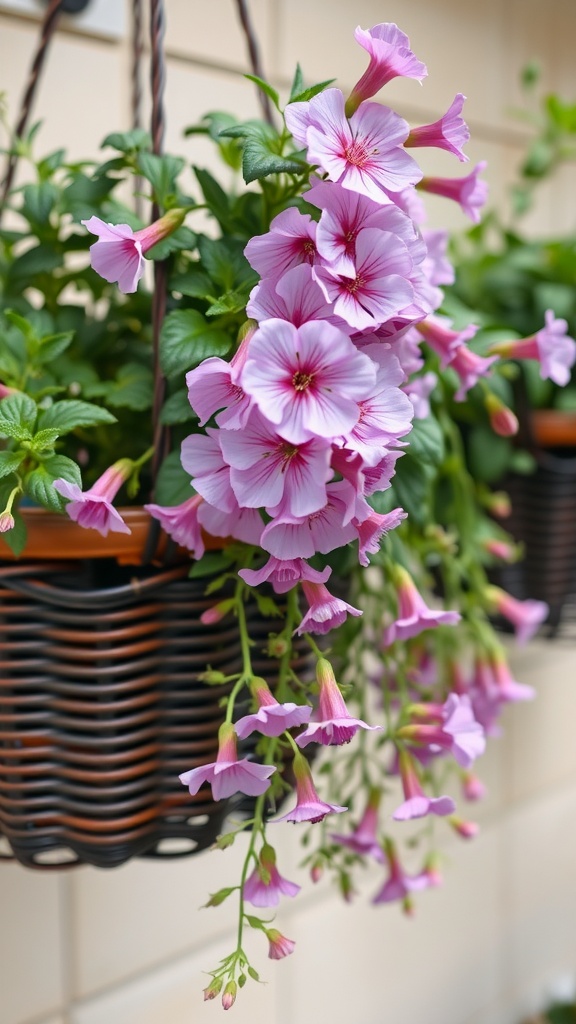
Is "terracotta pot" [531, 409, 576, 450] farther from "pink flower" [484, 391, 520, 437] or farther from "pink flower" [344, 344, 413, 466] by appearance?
"pink flower" [344, 344, 413, 466]

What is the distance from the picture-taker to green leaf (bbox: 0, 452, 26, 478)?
366 mm

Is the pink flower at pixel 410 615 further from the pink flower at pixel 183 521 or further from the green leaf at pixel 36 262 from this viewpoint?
the green leaf at pixel 36 262

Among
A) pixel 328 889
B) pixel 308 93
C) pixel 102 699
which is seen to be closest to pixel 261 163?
pixel 308 93

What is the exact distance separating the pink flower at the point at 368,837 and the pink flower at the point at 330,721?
22 centimetres

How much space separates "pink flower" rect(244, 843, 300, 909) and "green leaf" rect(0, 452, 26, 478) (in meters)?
0.19

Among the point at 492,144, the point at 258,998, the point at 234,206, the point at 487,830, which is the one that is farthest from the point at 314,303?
the point at 487,830

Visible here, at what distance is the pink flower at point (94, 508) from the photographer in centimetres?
35

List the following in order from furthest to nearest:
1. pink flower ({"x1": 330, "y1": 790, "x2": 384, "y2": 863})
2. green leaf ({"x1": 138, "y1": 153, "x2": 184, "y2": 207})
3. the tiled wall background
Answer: the tiled wall background
pink flower ({"x1": 330, "y1": 790, "x2": 384, "y2": 863})
green leaf ({"x1": 138, "y1": 153, "x2": 184, "y2": 207})

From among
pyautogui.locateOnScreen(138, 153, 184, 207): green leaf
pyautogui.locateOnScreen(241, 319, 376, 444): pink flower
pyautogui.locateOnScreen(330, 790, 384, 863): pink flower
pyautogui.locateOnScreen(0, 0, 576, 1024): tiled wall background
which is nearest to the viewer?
pyautogui.locateOnScreen(241, 319, 376, 444): pink flower

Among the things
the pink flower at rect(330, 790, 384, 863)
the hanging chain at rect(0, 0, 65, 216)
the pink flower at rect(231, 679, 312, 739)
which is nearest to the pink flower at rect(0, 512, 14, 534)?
the pink flower at rect(231, 679, 312, 739)

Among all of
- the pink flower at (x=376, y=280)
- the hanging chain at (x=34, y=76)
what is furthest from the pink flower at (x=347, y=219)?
the hanging chain at (x=34, y=76)

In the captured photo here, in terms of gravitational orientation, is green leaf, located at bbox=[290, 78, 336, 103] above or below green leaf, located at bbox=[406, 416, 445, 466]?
above

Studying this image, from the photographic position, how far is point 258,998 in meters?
0.80

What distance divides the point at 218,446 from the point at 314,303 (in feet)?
0.22
